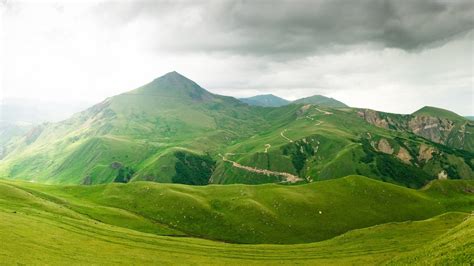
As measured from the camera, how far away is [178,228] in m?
138

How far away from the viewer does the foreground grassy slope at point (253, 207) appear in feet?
454

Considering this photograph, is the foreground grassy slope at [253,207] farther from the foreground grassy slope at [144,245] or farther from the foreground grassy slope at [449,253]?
the foreground grassy slope at [449,253]

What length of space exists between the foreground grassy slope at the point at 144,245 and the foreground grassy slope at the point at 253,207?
27.9 metres

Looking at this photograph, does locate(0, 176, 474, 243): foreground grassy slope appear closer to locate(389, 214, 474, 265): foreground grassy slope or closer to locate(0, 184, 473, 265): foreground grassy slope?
locate(0, 184, 473, 265): foreground grassy slope

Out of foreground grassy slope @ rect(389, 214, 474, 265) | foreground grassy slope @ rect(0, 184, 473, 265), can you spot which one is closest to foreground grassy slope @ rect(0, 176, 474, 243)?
foreground grassy slope @ rect(0, 184, 473, 265)

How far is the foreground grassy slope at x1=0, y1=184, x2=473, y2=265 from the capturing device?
227 feet

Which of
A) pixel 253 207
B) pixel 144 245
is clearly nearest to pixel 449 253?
pixel 144 245

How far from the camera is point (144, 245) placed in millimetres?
91188

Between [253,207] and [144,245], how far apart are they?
231 ft

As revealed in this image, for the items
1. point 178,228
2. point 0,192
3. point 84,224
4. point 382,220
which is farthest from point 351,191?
point 0,192

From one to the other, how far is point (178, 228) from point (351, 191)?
87.6 meters

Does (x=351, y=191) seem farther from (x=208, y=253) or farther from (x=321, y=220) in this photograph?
(x=208, y=253)

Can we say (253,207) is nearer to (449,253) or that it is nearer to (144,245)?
(144,245)

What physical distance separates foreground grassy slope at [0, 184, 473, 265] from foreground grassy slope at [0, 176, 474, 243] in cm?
2786
